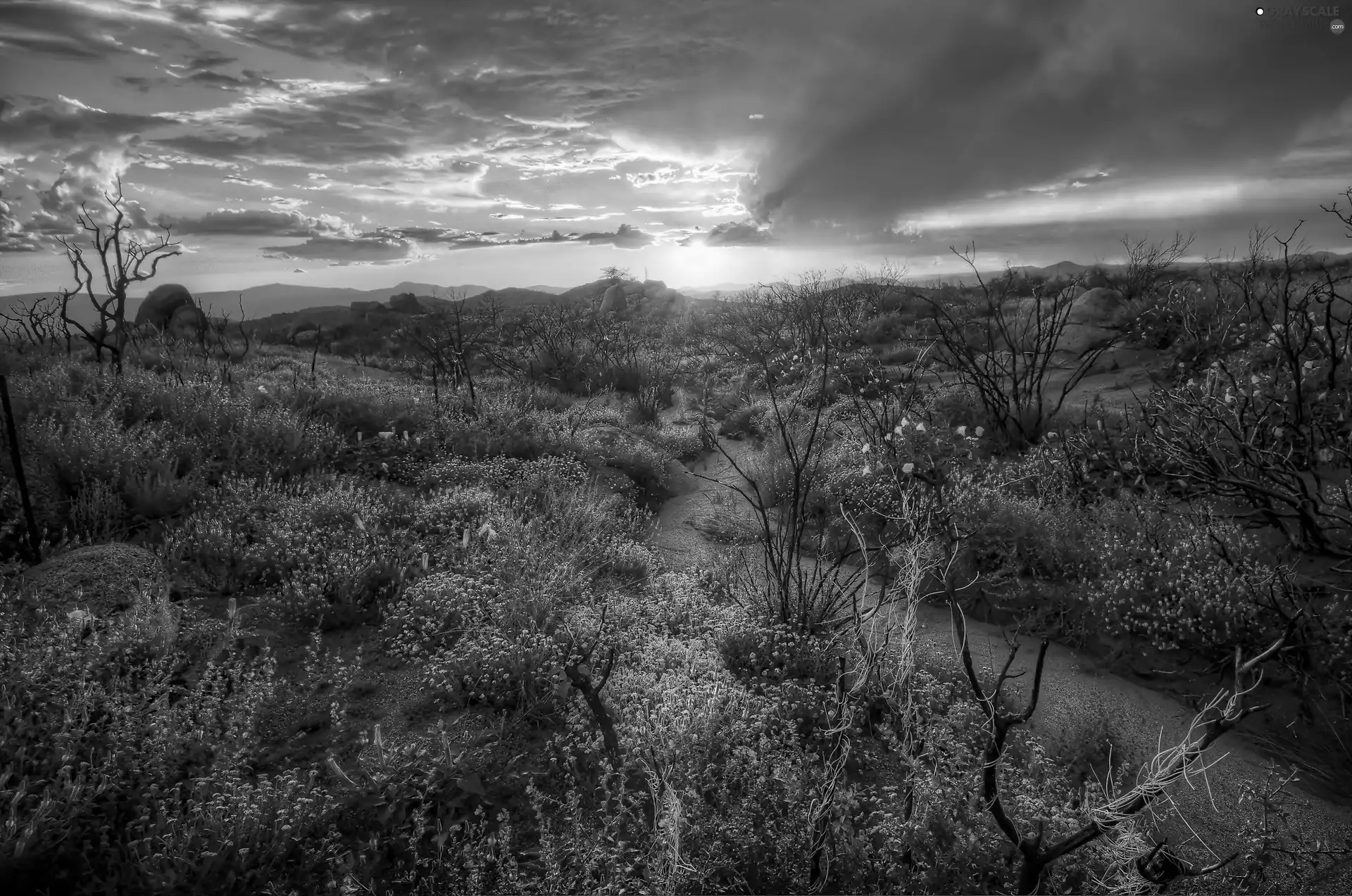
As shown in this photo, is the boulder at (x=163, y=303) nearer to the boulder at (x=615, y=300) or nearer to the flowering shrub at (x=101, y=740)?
the boulder at (x=615, y=300)

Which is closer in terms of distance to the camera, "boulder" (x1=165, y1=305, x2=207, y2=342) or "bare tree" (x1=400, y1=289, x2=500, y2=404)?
"bare tree" (x1=400, y1=289, x2=500, y2=404)

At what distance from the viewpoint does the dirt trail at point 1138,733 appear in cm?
342

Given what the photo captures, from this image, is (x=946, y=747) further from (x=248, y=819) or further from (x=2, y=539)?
(x=2, y=539)

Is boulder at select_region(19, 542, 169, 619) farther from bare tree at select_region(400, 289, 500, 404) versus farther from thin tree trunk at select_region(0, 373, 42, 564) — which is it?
bare tree at select_region(400, 289, 500, 404)

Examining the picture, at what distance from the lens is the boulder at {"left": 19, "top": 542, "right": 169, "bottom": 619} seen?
430 centimetres

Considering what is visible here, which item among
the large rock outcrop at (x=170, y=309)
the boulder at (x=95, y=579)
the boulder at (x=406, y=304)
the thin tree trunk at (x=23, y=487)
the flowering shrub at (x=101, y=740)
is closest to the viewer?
the flowering shrub at (x=101, y=740)

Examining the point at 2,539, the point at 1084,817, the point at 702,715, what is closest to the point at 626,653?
the point at 702,715

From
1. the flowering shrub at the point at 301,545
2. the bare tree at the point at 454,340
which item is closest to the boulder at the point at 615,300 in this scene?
the bare tree at the point at 454,340

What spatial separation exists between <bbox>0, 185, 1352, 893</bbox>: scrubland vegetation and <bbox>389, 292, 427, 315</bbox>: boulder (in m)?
32.1

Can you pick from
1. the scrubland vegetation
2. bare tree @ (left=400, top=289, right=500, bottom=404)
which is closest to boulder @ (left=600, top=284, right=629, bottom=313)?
bare tree @ (left=400, top=289, right=500, bottom=404)

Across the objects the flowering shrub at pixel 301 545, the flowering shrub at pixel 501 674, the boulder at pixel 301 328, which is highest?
the boulder at pixel 301 328

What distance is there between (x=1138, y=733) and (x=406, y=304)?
4264 centimetres

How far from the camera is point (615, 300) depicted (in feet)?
128

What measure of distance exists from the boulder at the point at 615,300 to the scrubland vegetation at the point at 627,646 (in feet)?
91.4
